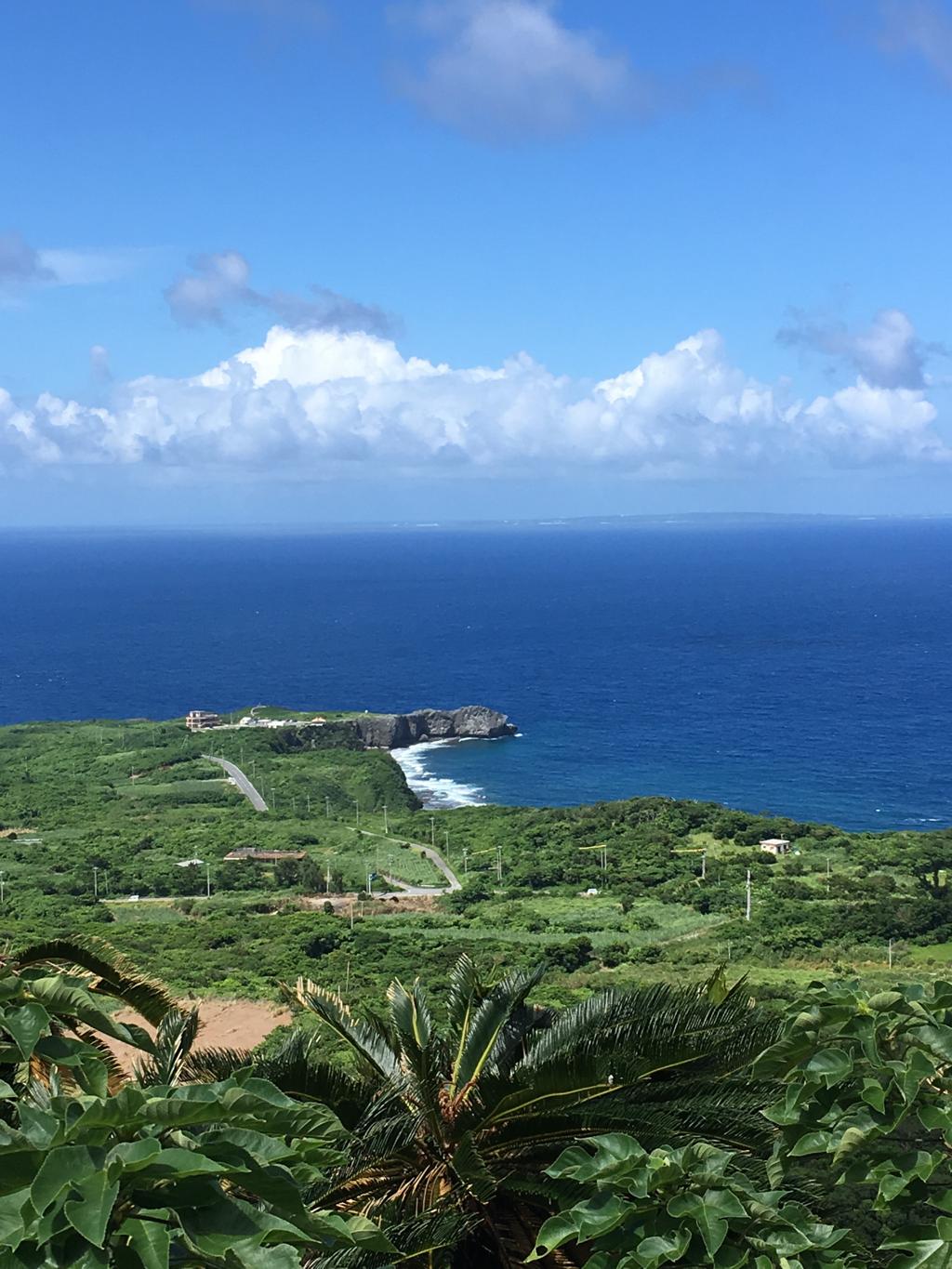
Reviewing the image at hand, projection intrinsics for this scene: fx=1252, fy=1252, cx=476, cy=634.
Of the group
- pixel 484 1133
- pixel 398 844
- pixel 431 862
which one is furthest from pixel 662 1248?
pixel 398 844

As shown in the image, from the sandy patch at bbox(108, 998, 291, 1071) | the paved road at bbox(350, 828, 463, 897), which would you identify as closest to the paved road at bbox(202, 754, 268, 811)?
the paved road at bbox(350, 828, 463, 897)

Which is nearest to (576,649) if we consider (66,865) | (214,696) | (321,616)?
(214,696)

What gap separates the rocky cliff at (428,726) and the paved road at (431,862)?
26.2 m

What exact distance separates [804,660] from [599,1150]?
12000cm

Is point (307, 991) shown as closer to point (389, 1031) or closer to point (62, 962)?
point (389, 1031)

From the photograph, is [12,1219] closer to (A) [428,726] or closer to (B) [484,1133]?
(B) [484,1133]

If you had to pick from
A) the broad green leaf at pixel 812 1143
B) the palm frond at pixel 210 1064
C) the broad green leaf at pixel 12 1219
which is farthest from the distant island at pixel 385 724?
the broad green leaf at pixel 12 1219

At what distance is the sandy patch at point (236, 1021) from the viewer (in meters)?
18.8

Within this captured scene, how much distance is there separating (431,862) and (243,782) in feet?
74.3

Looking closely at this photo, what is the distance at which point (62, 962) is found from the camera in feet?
26.2

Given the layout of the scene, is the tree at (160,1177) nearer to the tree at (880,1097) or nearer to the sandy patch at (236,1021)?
the tree at (880,1097)

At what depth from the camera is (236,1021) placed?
69.7 ft

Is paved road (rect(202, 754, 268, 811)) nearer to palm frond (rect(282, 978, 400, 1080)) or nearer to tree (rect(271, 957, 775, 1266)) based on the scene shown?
palm frond (rect(282, 978, 400, 1080))

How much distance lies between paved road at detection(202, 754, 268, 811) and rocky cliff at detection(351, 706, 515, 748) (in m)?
11.3
